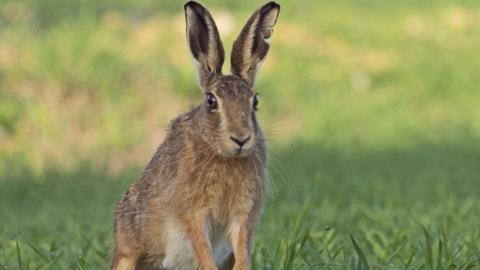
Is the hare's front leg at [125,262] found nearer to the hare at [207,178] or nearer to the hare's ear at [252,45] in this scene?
the hare at [207,178]

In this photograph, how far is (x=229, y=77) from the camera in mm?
5094

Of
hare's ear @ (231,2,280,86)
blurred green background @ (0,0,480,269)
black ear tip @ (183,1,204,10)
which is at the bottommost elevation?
blurred green background @ (0,0,480,269)

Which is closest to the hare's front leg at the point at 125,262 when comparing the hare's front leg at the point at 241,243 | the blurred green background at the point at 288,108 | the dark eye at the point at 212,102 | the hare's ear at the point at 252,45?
the hare's front leg at the point at 241,243

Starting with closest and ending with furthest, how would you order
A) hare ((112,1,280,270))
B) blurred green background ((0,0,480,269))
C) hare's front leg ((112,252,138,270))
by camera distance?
1. hare ((112,1,280,270))
2. hare's front leg ((112,252,138,270))
3. blurred green background ((0,0,480,269))

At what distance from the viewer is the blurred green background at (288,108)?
8.94m

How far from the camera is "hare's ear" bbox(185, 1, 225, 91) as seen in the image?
5.21 meters

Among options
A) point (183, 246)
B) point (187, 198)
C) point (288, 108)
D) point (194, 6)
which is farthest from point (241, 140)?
point (288, 108)

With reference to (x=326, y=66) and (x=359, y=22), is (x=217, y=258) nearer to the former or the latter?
(x=326, y=66)

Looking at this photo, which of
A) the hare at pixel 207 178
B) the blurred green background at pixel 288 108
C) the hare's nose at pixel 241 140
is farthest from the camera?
the blurred green background at pixel 288 108

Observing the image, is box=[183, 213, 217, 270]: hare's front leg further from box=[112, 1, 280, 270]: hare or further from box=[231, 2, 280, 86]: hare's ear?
box=[231, 2, 280, 86]: hare's ear

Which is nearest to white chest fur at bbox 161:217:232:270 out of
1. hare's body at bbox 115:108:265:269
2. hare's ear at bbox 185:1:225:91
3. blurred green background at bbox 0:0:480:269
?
hare's body at bbox 115:108:265:269

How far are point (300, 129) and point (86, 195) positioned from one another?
3881mm

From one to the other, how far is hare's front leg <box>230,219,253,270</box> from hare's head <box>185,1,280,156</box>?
331 mm

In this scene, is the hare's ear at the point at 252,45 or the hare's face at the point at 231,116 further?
the hare's ear at the point at 252,45
